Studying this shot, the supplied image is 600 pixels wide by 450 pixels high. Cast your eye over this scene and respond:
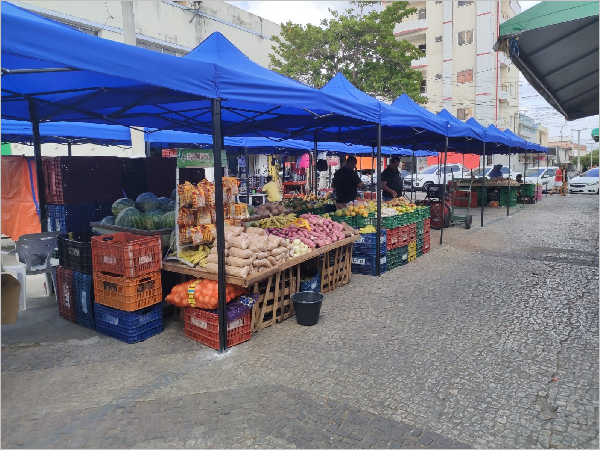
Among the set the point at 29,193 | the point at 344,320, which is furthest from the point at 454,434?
the point at 29,193

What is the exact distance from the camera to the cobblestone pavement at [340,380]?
3.28m

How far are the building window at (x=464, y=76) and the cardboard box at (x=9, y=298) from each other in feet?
148

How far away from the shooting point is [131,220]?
5793 mm

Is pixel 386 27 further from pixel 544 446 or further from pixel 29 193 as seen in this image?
pixel 544 446

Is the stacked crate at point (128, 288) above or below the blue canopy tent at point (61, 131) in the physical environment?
below

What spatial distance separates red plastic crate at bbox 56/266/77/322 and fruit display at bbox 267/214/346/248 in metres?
2.81

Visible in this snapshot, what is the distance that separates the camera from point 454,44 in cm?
4241

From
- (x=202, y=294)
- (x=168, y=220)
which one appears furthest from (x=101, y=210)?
(x=202, y=294)

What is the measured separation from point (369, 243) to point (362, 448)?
17.0 ft

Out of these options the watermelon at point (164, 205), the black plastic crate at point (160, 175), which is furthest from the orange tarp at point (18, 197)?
the watermelon at point (164, 205)

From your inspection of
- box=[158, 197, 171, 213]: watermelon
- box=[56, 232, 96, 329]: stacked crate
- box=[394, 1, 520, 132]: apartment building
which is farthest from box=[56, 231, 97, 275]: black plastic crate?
box=[394, 1, 520, 132]: apartment building

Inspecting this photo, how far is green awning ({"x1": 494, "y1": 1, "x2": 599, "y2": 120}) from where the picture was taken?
11.6ft

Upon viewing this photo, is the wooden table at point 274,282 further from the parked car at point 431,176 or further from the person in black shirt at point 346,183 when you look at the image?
the parked car at point 431,176

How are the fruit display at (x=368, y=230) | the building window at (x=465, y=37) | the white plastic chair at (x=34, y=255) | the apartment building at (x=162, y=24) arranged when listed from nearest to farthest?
the white plastic chair at (x=34, y=255), the fruit display at (x=368, y=230), the apartment building at (x=162, y=24), the building window at (x=465, y=37)
